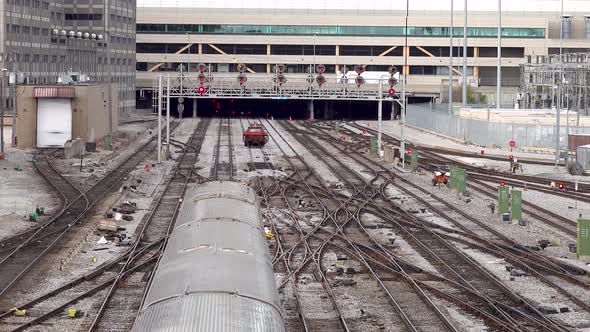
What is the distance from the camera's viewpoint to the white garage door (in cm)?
6700

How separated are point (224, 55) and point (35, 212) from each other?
101019 mm

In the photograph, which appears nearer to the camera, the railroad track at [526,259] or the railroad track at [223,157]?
the railroad track at [526,259]

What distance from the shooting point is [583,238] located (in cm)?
3114

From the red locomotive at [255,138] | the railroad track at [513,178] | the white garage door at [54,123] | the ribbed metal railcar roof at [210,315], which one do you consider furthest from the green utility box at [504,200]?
the red locomotive at [255,138]

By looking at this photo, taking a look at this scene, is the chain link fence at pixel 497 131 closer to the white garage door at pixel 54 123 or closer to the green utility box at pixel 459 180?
the green utility box at pixel 459 180

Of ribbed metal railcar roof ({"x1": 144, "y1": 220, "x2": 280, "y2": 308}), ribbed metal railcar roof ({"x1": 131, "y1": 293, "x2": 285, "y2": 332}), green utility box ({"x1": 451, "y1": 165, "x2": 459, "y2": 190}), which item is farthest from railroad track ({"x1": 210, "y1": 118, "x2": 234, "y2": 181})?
ribbed metal railcar roof ({"x1": 131, "y1": 293, "x2": 285, "y2": 332})

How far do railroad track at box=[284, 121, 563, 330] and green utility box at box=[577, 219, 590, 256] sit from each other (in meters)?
3.30

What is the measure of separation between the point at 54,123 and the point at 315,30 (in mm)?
76120

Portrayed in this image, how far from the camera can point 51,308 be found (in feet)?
78.1

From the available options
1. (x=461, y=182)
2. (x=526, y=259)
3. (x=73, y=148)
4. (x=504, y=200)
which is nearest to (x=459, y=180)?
(x=461, y=182)

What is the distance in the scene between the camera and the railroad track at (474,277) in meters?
23.3

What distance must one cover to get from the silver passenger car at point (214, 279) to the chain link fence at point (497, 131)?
54055 millimetres

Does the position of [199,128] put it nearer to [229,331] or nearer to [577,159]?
[577,159]

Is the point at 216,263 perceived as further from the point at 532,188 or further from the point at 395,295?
the point at 532,188
